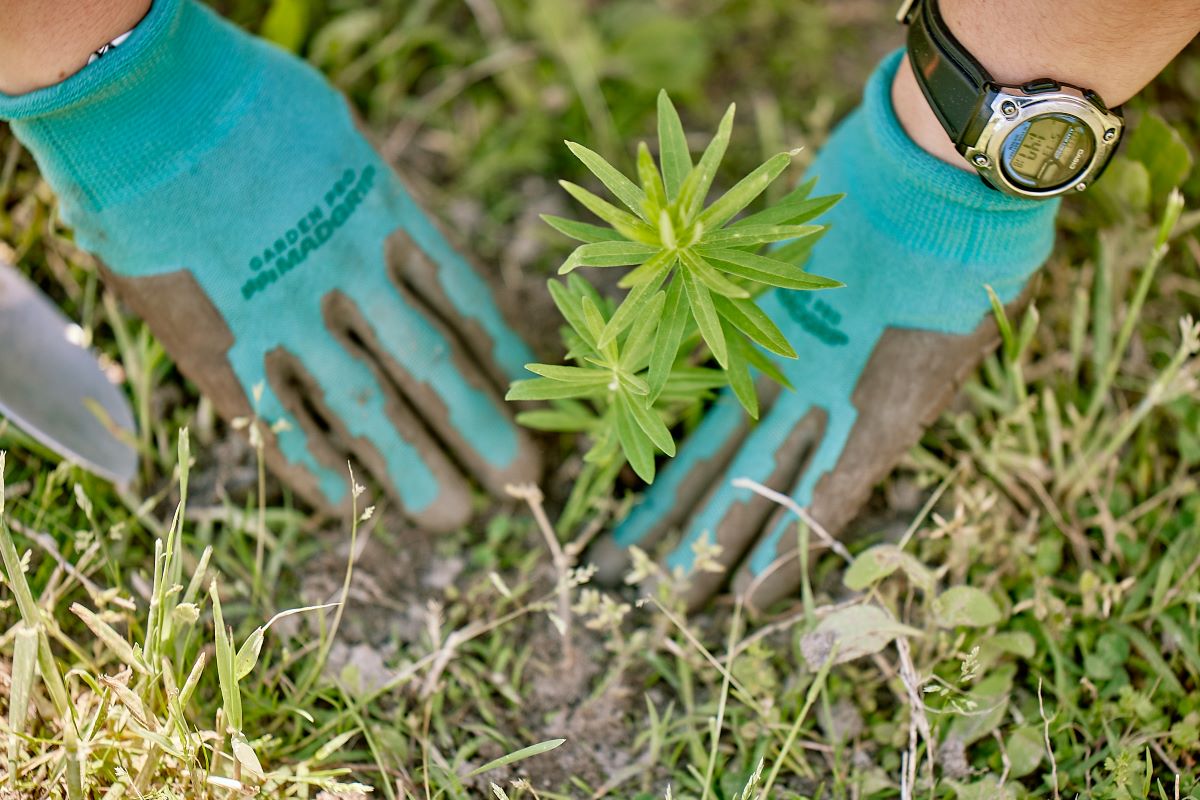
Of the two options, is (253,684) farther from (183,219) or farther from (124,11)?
(124,11)

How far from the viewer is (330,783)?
1427 mm

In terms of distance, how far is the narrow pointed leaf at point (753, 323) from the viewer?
1421 mm

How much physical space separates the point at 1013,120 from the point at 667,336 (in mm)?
628

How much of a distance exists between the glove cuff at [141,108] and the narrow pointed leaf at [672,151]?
81cm

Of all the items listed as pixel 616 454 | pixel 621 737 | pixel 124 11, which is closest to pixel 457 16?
pixel 124 11

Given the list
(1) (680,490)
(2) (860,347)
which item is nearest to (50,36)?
(1) (680,490)

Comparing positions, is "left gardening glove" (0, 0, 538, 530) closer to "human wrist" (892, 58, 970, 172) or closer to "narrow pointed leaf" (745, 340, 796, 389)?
"narrow pointed leaf" (745, 340, 796, 389)

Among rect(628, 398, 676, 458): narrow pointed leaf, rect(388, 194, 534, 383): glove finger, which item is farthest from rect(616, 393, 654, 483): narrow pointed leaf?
rect(388, 194, 534, 383): glove finger

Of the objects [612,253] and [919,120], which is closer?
[612,253]

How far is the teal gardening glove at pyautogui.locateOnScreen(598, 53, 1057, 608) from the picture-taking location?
1672mm

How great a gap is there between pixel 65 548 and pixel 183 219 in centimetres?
63

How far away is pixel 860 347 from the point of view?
1778mm

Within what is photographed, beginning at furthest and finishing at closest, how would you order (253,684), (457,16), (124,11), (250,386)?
(457,16)
(250,386)
(253,684)
(124,11)

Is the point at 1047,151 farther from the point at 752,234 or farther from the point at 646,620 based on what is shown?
the point at 646,620
